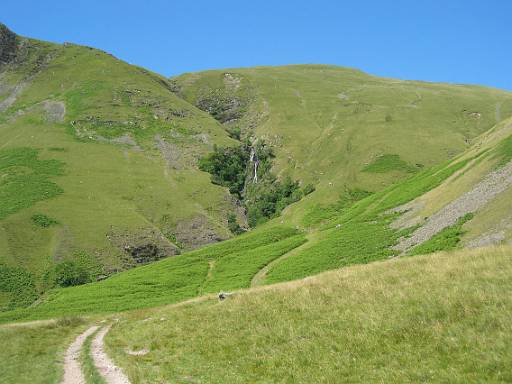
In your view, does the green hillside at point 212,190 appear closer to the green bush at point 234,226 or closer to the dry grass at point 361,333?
the green bush at point 234,226

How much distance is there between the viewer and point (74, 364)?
25.6m

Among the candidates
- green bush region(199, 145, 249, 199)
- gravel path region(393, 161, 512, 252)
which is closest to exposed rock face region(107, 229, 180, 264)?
green bush region(199, 145, 249, 199)

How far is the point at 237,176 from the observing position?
15875cm

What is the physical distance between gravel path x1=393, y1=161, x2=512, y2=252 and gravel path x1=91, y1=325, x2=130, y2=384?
32615 millimetres

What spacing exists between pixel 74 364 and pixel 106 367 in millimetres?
3525

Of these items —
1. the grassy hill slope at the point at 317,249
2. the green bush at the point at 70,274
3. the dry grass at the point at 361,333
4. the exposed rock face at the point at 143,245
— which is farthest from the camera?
the exposed rock face at the point at 143,245

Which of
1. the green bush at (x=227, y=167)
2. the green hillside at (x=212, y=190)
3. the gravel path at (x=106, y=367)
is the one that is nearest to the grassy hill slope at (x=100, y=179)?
the green hillside at (x=212, y=190)

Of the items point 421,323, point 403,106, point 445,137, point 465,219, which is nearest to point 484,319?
point 421,323

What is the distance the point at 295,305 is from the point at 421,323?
8653 millimetres

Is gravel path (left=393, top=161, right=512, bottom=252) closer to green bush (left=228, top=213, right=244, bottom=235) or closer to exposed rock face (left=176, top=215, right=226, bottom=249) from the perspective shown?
exposed rock face (left=176, top=215, right=226, bottom=249)

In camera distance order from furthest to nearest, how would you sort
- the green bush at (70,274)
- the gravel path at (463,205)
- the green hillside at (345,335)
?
the green bush at (70,274), the gravel path at (463,205), the green hillside at (345,335)

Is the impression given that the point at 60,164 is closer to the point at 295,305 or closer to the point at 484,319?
the point at 295,305

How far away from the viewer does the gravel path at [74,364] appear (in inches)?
869

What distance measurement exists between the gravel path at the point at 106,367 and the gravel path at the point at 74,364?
0.85 meters
